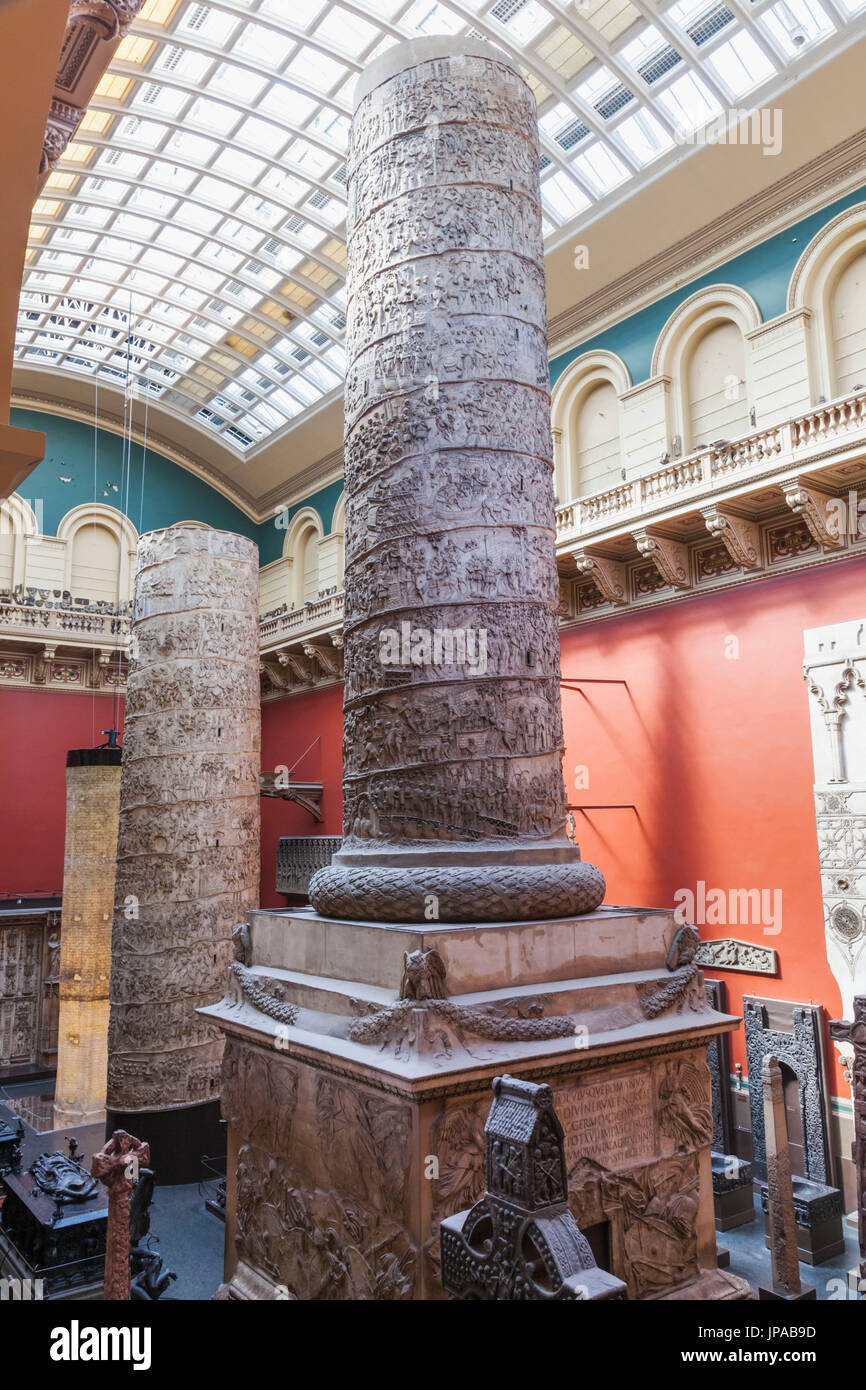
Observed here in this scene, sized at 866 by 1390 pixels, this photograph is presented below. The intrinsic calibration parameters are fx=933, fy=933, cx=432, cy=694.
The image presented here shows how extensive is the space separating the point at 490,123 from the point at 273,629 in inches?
544

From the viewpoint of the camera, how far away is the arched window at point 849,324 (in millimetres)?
9711

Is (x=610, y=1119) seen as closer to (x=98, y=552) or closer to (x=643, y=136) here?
(x=643, y=136)

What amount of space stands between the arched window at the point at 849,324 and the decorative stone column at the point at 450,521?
20.0ft

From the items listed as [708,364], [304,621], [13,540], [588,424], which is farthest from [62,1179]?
[13,540]

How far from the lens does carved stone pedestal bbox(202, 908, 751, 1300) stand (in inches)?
137

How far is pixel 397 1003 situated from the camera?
11.9 feet

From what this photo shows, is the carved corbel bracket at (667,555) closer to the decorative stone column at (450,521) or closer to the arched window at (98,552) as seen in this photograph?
the decorative stone column at (450,521)

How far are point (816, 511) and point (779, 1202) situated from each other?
6.13 metres

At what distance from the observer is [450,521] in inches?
174

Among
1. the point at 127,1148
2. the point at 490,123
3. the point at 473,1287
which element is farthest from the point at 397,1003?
the point at 490,123

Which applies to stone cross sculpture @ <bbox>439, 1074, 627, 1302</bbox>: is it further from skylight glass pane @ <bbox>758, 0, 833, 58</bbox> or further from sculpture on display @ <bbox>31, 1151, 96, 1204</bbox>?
skylight glass pane @ <bbox>758, 0, 833, 58</bbox>

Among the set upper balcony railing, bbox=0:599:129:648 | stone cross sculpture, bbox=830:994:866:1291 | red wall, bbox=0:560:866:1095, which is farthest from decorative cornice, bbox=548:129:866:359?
upper balcony railing, bbox=0:599:129:648

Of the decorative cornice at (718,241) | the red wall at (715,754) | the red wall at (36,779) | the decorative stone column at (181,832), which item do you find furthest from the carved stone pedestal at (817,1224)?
the red wall at (36,779)

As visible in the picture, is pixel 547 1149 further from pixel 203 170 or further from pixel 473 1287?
pixel 203 170
